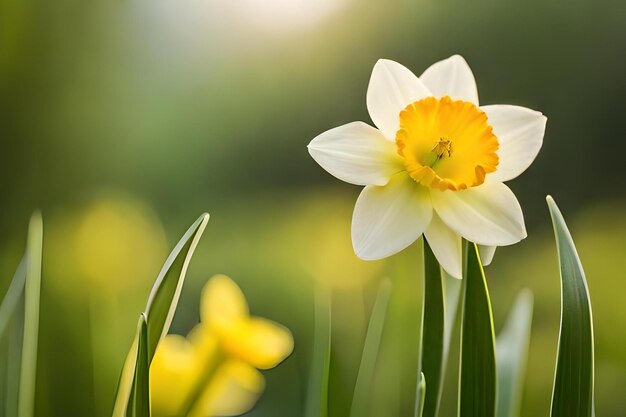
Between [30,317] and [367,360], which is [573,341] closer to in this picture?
[367,360]

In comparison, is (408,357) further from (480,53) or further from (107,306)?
(480,53)

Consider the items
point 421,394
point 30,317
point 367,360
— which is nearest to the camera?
point 421,394

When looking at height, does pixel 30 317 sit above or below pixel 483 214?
below

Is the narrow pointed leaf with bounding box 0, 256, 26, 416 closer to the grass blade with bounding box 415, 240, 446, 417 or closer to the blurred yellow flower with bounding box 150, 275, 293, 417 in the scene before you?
the blurred yellow flower with bounding box 150, 275, 293, 417

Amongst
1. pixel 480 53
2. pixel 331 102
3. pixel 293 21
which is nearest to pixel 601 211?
pixel 480 53

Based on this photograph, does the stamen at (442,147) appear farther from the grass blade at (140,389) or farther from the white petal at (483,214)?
the grass blade at (140,389)

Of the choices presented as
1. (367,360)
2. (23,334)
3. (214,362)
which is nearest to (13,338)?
(23,334)

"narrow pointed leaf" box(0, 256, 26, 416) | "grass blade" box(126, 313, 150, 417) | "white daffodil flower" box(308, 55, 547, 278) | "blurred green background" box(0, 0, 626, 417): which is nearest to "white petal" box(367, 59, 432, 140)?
"white daffodil flower" box(308, 55, 547, 278)
